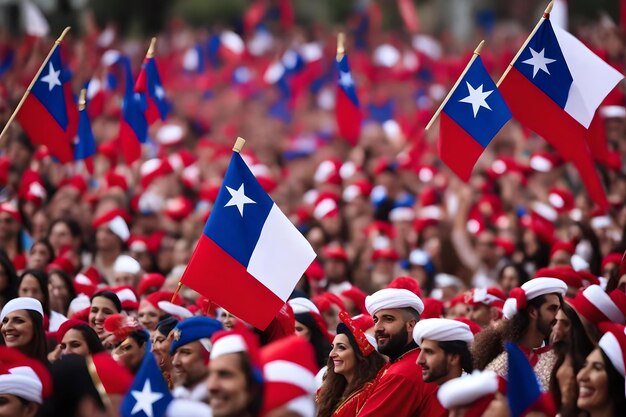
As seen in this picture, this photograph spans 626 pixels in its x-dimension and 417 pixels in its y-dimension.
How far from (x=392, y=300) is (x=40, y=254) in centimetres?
586

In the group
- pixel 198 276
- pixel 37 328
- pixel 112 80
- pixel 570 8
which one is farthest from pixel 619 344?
pixel 570 8

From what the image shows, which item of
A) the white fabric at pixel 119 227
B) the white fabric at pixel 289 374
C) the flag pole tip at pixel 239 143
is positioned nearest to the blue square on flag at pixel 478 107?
the flag pole tip at pixel 239 143

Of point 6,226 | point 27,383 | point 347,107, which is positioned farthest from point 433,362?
point 6,226

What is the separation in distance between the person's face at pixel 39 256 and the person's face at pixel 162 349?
4.49 metres

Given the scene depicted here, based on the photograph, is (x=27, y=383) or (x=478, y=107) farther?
(x=478, y=107)

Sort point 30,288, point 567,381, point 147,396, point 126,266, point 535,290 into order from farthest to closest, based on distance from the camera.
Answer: point 126,266 → point 30,288 → point 535,290 → point 567,381 → point 147,396

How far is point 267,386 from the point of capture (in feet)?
21.5

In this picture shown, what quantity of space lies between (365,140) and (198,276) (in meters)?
14.4

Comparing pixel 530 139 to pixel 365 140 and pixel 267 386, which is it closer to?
pixel 365 140

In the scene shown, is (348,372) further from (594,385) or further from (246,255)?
(594,385)

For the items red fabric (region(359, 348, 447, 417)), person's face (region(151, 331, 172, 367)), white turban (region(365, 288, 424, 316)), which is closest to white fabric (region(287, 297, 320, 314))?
white turban (region(365, 288, 424, 316))

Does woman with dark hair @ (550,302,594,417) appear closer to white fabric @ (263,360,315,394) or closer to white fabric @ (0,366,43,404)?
white fabric @ (263,360,315,394)

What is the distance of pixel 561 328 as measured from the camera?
29.1ft

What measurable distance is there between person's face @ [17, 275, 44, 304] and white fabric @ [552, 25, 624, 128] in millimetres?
5358
